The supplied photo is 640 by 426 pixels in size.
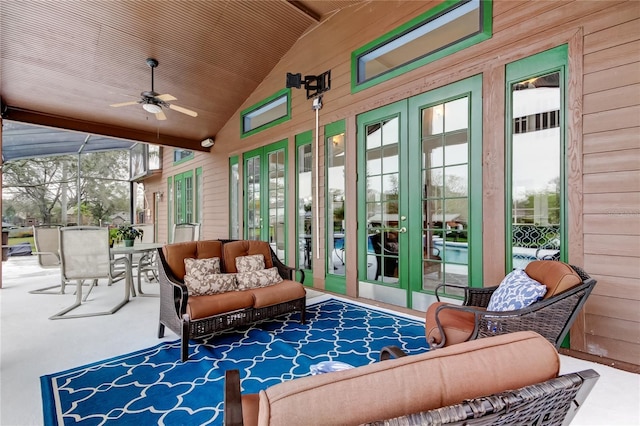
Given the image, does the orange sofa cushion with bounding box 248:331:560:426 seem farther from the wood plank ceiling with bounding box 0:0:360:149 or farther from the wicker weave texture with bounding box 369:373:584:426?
the wood plank ceiling with bounding box 0:0:360:149

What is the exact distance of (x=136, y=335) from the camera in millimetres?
3049

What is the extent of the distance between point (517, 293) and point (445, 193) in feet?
5.20

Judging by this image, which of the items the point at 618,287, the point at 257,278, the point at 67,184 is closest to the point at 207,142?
the point at 257,278

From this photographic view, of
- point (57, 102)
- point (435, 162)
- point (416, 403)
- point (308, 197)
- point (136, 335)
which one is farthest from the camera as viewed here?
point (57, 102)

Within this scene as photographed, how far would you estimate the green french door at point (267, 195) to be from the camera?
5.85 meters

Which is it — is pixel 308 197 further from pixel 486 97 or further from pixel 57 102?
pixel 57 102

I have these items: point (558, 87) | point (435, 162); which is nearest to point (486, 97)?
point (558, 87)

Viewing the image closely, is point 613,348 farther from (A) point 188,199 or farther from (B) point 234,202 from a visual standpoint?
(A) point 188,199

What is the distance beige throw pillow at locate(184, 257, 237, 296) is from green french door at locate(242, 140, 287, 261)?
8.36ft

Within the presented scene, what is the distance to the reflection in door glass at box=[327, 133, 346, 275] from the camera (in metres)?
4.67

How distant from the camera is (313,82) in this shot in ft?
16.8

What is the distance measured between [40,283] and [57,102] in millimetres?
3292

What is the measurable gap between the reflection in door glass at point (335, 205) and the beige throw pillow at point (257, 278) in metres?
1.48

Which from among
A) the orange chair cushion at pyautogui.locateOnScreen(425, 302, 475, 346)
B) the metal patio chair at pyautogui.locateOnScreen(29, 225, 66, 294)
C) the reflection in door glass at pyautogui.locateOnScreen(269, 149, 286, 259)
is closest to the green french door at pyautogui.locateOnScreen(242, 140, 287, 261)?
the reflection in door glass at pyautogui.locateOnScreen(269, 149, 286, 259)
